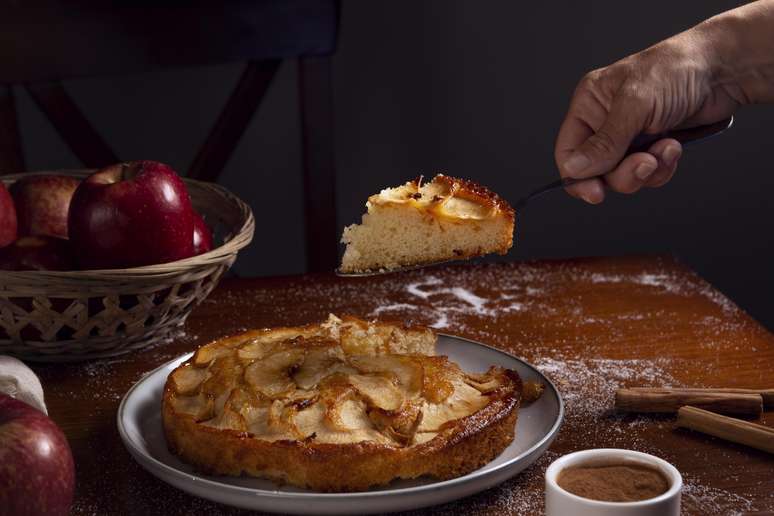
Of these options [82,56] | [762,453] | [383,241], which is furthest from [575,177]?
[82,56]

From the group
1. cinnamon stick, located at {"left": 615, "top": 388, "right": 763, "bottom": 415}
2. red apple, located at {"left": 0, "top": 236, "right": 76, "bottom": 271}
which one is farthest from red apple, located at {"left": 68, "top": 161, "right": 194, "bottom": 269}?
cinnamon stick, located at {"left": 615, "top": 388, "right": 763, "bottom": 415}

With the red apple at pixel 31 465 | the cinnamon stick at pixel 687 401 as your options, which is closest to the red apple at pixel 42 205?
the red apple at pixel 31 465

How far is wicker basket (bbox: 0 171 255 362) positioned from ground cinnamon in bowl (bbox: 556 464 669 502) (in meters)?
0.73

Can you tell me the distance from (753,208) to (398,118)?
1220 mm

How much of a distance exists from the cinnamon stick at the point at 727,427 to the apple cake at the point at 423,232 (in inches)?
13.3

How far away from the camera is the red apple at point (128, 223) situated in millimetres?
1618

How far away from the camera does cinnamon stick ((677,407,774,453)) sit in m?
1.31

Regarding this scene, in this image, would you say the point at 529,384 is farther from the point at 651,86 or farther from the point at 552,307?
the point at 651,86

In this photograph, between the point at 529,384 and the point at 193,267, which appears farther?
the point at 193,267

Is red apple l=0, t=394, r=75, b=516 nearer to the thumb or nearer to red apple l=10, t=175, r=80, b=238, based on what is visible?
red apple l=10, t=175, r=80, b=238

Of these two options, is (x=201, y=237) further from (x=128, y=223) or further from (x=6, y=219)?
(x=6, y=219)

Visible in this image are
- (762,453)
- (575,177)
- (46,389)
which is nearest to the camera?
(762,453)

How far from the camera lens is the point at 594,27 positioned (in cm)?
338

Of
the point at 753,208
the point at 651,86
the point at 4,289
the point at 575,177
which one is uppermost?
the point at 651,86
